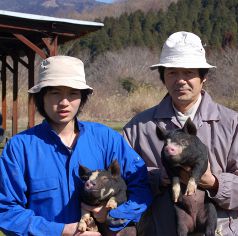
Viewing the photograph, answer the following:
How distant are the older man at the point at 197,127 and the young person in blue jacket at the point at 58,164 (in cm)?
30

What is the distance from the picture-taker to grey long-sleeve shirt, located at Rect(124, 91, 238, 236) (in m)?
3.67

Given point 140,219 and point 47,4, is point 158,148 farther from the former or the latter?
point 47,4

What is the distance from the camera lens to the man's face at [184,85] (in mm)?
3756

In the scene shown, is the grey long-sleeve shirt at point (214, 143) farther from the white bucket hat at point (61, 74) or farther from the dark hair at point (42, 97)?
the white bucket hat at point (61, 74)

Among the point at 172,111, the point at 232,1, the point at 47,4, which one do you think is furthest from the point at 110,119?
the point at 47,4

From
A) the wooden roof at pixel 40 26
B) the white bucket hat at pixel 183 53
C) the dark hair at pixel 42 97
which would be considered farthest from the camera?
the wooden roof at pixel 40 26

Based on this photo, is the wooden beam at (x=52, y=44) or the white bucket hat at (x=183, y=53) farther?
the wooden beam at (x=52, y=44)

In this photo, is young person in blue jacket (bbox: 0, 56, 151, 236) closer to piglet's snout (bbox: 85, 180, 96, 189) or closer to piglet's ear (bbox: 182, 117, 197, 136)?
piglet's snout (bbox: 85, 180, 96, 189)

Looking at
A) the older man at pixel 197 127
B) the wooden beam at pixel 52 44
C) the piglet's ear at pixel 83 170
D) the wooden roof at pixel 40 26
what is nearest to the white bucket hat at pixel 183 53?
the older man at pixel 197 127

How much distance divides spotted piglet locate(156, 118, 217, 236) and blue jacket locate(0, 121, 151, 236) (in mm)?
265

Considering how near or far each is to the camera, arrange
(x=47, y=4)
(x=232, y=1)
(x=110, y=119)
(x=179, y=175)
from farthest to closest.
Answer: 1. (x=47, y=4)
2. (x=232, y=1)
3. (x=110, y=119)
4. (x=179, y=175)

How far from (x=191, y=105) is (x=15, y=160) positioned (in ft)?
4.43

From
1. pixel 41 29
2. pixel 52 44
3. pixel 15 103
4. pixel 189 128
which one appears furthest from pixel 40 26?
pixel 189 128

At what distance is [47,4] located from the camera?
15450cm
